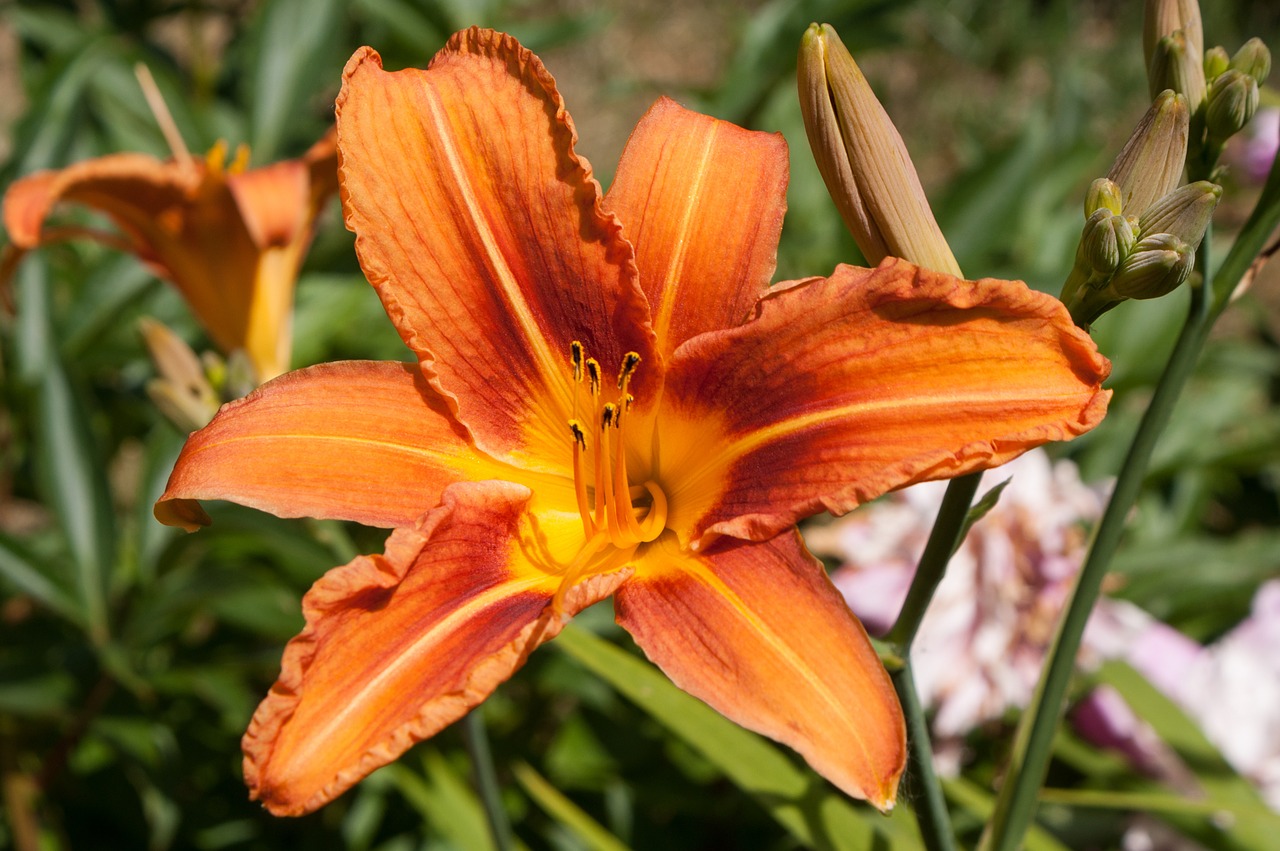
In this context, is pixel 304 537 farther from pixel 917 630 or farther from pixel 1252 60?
pixel 1252 60

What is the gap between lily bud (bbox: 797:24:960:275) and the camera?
68 centimetres

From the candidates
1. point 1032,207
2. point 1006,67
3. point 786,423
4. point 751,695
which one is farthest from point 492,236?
point 1006,67

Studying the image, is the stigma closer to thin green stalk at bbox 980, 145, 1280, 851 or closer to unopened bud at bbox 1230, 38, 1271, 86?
thin green stalk at bbox 980, 145, 1280, 851

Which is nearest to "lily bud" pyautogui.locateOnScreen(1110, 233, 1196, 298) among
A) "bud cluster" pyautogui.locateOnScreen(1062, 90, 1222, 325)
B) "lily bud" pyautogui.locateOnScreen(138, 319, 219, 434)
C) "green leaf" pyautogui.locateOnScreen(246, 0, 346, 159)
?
"bud cluster" pyautogui.locateOnScreen(1062, 90, 1222, 325)

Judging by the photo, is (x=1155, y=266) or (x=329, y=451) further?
(x=329, y=451)

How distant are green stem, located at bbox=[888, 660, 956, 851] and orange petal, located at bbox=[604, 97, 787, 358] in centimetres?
28

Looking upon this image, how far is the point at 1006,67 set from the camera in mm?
4051

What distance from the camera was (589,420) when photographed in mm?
889

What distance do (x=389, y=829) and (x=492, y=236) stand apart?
3.96ft

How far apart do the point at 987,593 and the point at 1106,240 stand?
0.71 metres

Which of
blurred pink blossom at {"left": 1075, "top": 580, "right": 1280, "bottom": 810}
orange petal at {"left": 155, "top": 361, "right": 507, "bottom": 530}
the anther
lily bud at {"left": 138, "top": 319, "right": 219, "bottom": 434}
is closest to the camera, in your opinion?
orange petal at {"left": 155, "top": 361, "right": 507, "bottom": 530}

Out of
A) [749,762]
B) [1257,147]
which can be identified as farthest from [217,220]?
[1257,147]

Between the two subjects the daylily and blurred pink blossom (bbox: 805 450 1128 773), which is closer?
the daylily

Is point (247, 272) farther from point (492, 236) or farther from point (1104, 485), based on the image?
point (1104, 485)
